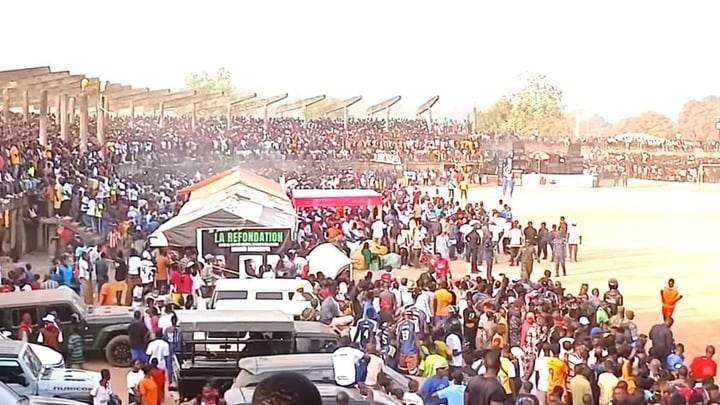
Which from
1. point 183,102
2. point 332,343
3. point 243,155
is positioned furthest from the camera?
point 183,102

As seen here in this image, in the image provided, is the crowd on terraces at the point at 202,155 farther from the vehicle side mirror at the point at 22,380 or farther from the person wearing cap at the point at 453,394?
the person wearing cap at the point at 453,394

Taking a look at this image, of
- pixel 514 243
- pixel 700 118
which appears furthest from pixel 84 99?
pixel 700 118

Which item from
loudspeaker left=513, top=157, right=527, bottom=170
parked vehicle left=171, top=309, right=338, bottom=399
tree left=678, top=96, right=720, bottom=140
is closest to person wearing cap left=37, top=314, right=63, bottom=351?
parked vehicle left=171, top=309, right=338, bottom=399

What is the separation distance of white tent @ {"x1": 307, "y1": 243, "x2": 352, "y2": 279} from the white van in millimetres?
2901

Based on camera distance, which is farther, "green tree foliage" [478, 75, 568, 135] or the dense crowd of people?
"green tree foliage" [478, 75, 568, 135]

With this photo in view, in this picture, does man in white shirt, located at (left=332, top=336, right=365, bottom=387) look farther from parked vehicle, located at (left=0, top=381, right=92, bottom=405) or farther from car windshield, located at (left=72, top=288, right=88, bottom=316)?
car windshield, located at (left=72, top=288, right=88, bottom=316)

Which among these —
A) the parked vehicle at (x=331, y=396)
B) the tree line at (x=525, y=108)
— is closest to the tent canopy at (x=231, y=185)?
the parked vehicle at (x=331, y=396)

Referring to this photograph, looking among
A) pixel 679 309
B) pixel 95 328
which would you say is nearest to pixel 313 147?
pixel 679 309

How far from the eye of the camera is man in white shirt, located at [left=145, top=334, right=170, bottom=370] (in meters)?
10.9

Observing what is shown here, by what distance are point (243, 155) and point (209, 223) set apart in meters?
21.9

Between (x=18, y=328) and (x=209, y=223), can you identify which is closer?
(x=18, y=328)

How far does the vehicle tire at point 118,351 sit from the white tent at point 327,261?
4.64 metres

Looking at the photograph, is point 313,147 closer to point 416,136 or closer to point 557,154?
point 416,136

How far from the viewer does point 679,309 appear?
Result: 19906mm
